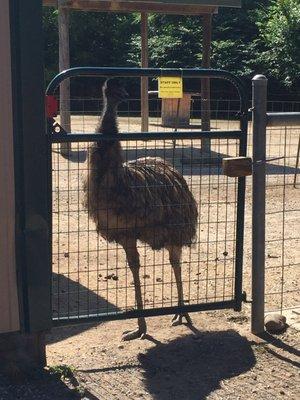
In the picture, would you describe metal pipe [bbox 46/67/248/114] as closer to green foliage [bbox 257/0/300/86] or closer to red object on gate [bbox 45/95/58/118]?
red object on gate [bbox 45/95/58/118]

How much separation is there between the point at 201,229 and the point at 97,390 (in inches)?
170

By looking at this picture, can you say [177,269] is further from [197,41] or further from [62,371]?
[197,41]

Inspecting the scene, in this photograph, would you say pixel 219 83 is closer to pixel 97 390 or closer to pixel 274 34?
pixel 274 34

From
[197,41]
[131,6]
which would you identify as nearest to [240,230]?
[131,6]

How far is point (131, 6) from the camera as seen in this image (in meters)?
14.8

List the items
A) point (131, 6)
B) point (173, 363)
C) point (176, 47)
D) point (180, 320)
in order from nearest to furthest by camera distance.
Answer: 1. point (173, 363)
2. point (180, 320)
3. point (131, 6)
4. point (176, 47)

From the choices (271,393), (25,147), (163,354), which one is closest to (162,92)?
(25,147)

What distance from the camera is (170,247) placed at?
5371 mm

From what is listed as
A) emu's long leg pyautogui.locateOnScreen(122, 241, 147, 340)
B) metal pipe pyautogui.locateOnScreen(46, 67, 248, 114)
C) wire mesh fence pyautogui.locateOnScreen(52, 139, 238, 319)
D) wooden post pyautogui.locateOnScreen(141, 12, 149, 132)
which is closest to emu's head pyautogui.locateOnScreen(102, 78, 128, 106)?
metal pipe pyautogui.locateOnScreen(46, 67, 248, 114)

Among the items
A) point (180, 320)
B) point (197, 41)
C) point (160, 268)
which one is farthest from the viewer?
point (197, 41)

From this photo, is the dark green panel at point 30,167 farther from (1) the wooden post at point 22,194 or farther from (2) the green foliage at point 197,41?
(2) the green foliage at point 197,41

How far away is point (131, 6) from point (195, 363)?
11423mm

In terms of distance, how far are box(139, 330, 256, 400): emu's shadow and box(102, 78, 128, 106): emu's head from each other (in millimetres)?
1743

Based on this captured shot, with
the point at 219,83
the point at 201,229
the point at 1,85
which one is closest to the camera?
the point at 1,85
